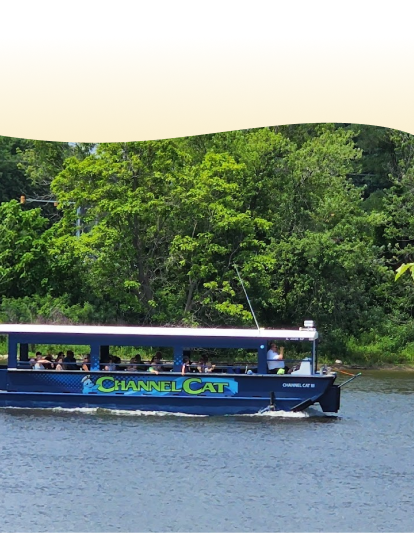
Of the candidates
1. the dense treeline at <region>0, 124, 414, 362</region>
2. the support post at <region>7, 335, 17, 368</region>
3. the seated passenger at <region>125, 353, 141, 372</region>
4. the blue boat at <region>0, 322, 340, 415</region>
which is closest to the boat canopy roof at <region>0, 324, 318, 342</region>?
the blue boat at <region>0, 322, 340, 415</region>

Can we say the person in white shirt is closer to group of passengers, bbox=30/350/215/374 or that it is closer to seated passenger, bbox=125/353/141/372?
group of passengers, bbox=30/350/215/374

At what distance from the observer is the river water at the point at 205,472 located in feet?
35.6

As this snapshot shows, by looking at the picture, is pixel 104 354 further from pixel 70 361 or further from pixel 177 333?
pixel 177 333

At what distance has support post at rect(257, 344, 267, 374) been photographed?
Result: 18.7 meters

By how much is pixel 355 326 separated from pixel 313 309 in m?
1.65

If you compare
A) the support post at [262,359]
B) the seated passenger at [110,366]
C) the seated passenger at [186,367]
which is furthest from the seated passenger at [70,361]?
the support post at [262,359]

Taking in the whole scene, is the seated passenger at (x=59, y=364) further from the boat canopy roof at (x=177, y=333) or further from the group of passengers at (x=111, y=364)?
the boat canopy roof at (x=177, y=333)

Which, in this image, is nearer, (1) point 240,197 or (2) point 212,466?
(2) point 212,466

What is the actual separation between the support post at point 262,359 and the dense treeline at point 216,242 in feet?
36.6

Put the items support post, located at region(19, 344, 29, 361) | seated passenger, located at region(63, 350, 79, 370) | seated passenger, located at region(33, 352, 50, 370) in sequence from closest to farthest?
seated passenger, located at region(63, 350, 79, 370)
seated passenger, located at region(33, 352, 50, 370)
support post, located at region(19, 344, 29, 361)

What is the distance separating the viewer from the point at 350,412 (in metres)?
21.0

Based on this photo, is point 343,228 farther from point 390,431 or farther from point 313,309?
point 390,431

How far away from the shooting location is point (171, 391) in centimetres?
1883

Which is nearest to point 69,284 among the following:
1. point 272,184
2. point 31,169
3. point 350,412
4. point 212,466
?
point 31,169
